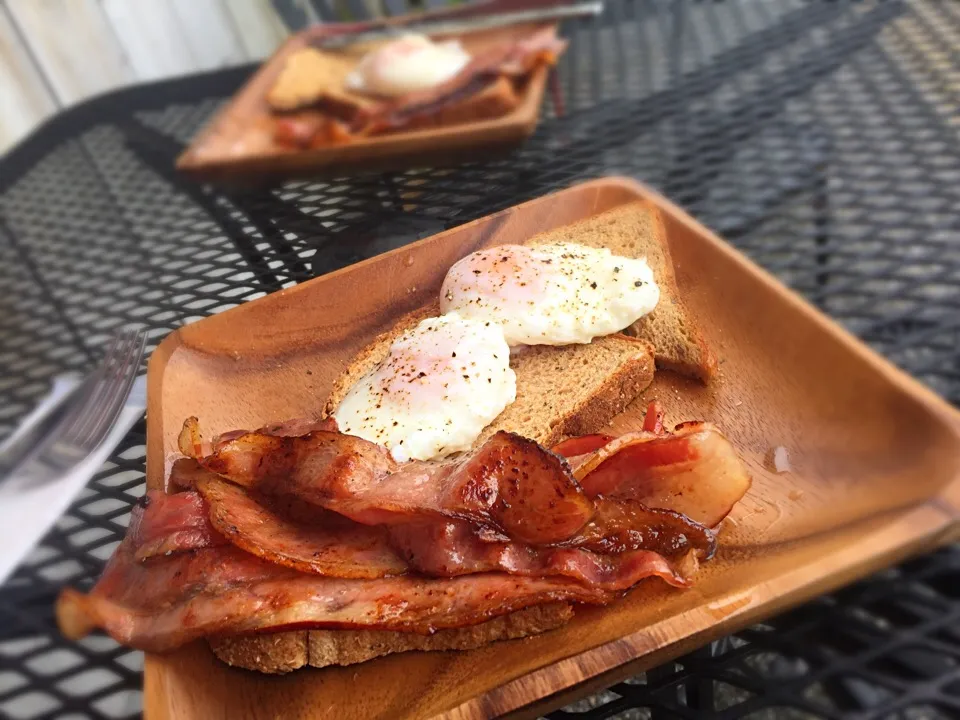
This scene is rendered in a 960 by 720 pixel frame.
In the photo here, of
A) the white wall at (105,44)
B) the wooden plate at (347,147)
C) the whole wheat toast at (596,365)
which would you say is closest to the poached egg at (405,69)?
the wooden plate at (347,147)

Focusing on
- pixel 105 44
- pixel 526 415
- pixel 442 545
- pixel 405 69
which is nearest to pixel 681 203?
pixel 526 415

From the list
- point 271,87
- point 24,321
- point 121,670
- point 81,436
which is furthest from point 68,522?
point 271,87

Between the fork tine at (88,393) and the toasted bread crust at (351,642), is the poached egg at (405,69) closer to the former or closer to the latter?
the fork tine at (88,393)

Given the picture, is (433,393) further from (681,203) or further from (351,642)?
(681,203)

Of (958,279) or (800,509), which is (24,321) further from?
(958,279)

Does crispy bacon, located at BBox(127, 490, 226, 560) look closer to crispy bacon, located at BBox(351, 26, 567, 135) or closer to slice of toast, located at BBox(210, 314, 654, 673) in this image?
slice of toast, located at BBox(210, 314, 654, 673)

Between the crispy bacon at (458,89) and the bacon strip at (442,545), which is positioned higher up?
the crispy bacon at (458,89)

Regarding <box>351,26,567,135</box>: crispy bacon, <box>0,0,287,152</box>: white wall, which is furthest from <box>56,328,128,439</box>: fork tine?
<box>0,0,287,152</box>: white wall
